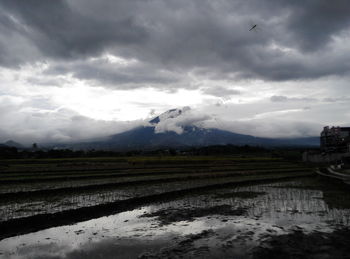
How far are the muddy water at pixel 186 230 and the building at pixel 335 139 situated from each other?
51575mm

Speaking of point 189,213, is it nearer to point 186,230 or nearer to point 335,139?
point 186,230

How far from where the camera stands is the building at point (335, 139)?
5688 cm

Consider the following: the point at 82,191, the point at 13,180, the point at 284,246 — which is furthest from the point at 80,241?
the point at 13,180

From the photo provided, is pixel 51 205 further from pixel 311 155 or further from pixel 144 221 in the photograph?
pixel 311 155

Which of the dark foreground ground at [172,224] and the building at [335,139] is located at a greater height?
the building at [335,139]

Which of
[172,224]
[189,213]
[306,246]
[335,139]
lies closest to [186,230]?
[172,224]

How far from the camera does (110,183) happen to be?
18578mm

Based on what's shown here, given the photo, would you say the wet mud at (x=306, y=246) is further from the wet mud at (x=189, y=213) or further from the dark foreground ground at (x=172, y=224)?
the wet mud at (x=189, y=213)

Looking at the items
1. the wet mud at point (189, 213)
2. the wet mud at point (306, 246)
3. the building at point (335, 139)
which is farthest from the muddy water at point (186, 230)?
the building at point (335, 139)

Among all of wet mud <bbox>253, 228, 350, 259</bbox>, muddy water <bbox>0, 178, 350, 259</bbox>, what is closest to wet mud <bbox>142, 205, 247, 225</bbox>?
muddy water <bbox>0, 178, 350, 259</bbox>

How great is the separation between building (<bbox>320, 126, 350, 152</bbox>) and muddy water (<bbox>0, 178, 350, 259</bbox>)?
5158 cm

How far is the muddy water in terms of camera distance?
23.3 feet

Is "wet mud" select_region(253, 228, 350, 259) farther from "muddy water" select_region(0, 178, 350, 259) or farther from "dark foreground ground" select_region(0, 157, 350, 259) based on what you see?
"muddy water" select_region(0, 178, 350, 259)

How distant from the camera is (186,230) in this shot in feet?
29.1
